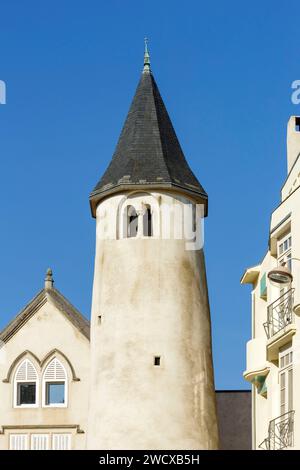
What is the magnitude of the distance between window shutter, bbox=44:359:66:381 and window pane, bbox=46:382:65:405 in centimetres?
21

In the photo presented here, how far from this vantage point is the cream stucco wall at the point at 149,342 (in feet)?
166

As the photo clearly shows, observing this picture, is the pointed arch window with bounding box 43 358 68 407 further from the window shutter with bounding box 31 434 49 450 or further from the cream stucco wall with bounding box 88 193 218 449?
the cream stucco wall with bounding box 88 193 218 449

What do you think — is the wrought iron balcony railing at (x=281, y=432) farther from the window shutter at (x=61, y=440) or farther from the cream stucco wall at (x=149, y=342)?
the window shutter at (x=61, y=440)

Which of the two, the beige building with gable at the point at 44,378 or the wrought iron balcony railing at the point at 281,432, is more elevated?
the beige building with gable at the point at 44,378

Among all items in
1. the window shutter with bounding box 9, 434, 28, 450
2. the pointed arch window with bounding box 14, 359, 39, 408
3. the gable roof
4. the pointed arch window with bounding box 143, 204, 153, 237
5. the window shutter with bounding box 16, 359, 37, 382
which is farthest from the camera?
the gable roof

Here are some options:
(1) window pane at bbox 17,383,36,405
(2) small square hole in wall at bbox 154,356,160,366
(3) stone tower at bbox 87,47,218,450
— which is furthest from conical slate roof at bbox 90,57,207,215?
(1) window pane at bbox 17,383,36,405

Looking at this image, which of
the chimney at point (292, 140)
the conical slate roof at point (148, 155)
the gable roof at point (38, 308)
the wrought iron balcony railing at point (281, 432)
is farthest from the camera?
the gable roof at point (38, 308)

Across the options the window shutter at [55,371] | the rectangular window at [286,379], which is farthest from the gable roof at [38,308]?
the rectangular window at [286,379]

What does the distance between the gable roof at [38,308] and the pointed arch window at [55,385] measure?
1519 millimetres

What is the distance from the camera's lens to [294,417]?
38.5 metres

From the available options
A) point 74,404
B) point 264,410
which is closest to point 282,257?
point 264,410

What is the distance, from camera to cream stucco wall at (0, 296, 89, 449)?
179ft

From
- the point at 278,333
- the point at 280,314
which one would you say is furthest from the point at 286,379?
the point at 280,314
